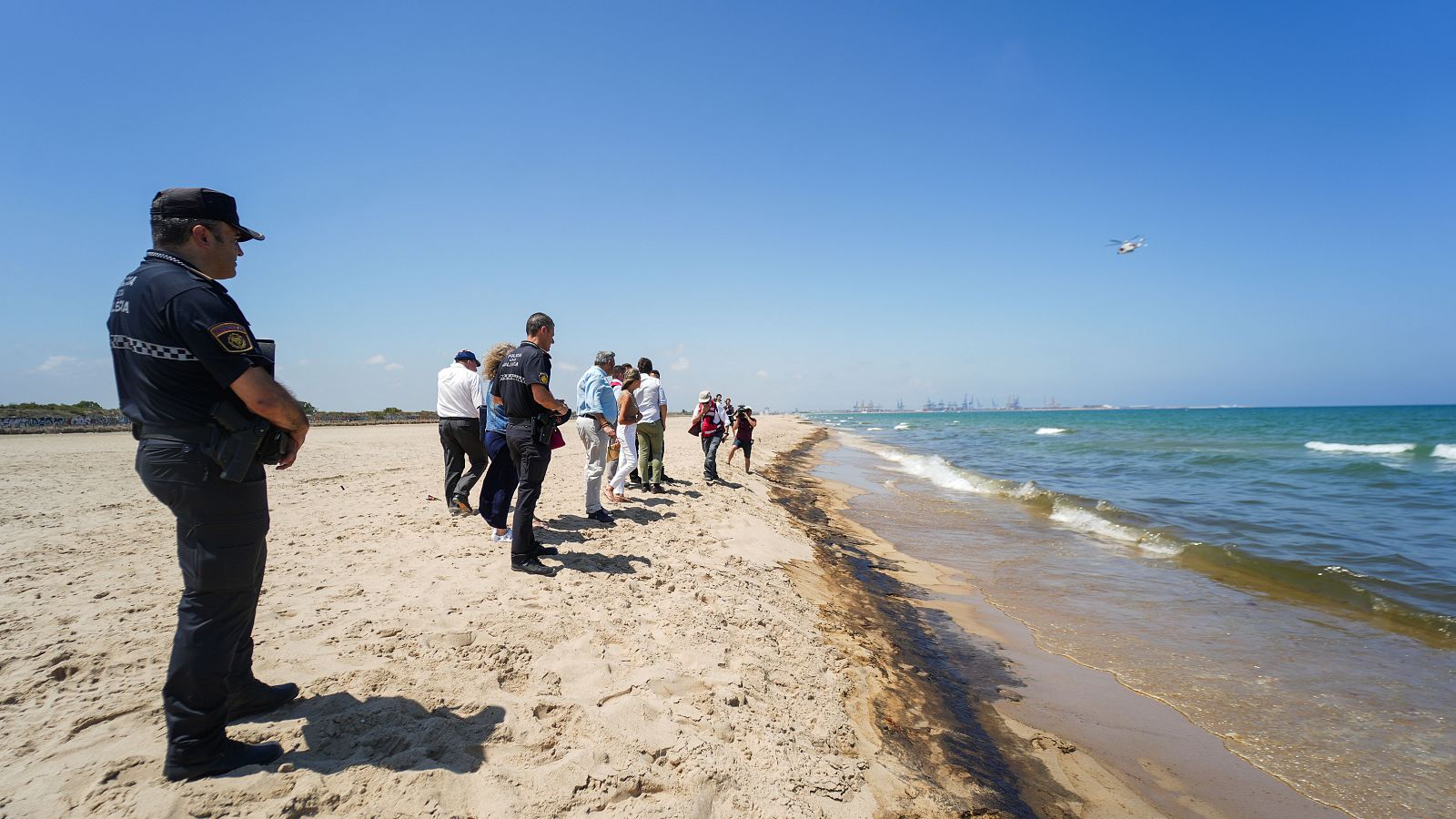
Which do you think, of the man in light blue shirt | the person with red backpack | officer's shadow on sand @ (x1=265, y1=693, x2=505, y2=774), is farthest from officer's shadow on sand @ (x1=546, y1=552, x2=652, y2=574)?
the person with red backpack

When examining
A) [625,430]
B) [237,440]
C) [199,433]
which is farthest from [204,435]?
[625,430]

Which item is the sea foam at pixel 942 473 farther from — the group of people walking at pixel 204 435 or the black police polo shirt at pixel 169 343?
the black police polo shirt at pixel 169 343

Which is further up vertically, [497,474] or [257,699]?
[497,474]

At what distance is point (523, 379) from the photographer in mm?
4516

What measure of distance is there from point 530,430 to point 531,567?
3.64 feet

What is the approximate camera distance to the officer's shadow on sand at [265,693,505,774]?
7.68 feet

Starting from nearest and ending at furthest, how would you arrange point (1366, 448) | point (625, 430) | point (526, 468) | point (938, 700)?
point (938, 700) → point (526, 468) → point (625, 430) → point (1366, 448)

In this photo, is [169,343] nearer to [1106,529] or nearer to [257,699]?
[257,699]

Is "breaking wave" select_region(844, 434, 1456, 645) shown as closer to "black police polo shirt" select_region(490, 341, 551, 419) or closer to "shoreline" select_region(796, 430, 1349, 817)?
"shoreline" select_region(796, 430, 1349, 817)

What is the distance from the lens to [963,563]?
25.3ft

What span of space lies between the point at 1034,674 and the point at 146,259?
5786mm

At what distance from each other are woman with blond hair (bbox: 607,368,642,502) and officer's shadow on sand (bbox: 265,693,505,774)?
4.71 meters

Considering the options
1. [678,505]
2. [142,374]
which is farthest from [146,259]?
[678,505]

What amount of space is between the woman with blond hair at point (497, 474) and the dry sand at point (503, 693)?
0.90 ft
